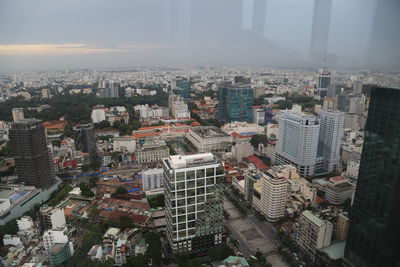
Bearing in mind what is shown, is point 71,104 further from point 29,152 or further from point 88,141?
point 29,152

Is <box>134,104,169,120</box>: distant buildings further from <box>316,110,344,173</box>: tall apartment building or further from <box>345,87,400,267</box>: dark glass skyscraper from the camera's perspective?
<box>345,87,400,267</box>: dark glass skyscraper

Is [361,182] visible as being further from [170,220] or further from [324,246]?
[170,220]

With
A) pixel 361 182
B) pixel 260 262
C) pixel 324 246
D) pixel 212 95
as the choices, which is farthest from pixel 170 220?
pixel 212 95

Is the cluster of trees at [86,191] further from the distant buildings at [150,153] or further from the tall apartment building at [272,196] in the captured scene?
the tall apartment building at [272,196]

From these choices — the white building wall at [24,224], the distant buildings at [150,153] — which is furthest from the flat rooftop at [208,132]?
the white building wall at [24,224]

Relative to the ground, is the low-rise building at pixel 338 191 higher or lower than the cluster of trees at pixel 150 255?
higher

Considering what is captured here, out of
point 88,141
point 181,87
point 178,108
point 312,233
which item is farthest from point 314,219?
point 181,87
